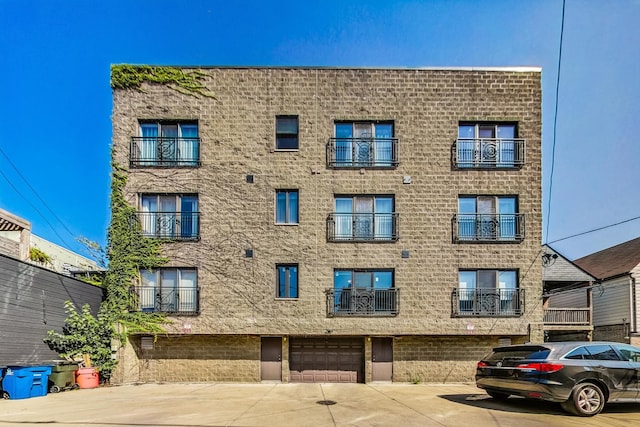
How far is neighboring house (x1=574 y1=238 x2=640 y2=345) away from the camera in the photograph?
62.3 ft

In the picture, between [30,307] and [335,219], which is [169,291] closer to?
[30,307]

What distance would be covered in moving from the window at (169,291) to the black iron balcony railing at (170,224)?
1194 millimetres

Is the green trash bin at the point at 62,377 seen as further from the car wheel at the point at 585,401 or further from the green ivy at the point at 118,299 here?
the car wheel at the point at 585,401

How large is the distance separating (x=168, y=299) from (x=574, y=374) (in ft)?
39.3

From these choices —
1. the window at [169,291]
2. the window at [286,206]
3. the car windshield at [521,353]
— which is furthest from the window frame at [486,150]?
the window at [169,291]

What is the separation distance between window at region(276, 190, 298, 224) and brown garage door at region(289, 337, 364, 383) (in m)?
4.19

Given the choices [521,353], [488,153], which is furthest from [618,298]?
[521,353]

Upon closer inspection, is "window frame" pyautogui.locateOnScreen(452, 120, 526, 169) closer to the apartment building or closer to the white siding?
the apartment building

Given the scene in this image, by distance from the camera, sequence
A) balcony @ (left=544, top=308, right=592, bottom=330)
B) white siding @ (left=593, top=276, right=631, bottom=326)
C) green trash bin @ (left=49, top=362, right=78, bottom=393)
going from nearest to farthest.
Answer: green trash bin @ (left=49, top=362, right=78, bottom=393)
balcony @ (left=544, top=308, right=592, bottom=330)
white siding @ (left=593, top=276, right=631, bottom=326)

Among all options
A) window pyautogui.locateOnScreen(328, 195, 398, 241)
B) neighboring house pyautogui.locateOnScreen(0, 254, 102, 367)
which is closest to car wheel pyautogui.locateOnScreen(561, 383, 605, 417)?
window pyautogui.locateOnScreen(328, 195, 398, 241)

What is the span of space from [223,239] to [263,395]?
5.44 meters

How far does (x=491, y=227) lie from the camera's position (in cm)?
Answer: 1570

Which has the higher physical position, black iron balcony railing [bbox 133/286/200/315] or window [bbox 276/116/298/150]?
window [bbox 276/116/298/150]

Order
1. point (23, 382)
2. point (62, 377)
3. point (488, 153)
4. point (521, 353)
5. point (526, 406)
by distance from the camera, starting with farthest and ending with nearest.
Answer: point (488, 153) → point (62, 377) → point (23, 382) → point (526, 406) → point (521, 353)
